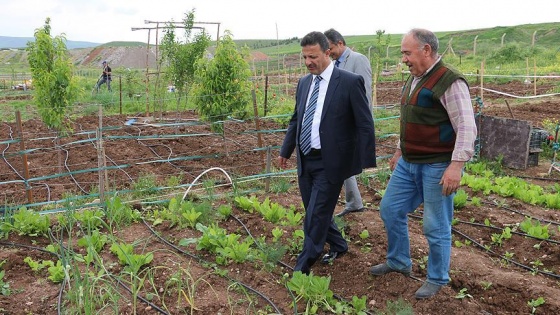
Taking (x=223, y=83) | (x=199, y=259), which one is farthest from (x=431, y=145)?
(x=223, y=83)

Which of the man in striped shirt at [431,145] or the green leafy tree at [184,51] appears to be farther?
the green leafy tree at [184,51]

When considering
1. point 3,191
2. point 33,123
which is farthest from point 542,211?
point 33,123

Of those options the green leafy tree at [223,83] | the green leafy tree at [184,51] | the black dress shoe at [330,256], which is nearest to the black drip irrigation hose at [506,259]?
the black dress shoe at [330,256]

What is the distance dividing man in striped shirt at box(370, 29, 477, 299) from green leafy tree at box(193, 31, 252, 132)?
539 centimetres

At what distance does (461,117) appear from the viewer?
3182 millimetres

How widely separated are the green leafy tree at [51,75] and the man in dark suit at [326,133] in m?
5.40

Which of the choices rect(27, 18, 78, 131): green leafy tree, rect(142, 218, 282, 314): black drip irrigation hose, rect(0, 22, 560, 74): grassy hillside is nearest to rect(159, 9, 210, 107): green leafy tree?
rect(27, 18, 78, 131): green leafy tree

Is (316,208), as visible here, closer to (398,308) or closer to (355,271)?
(355,271)

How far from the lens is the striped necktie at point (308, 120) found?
148 inches

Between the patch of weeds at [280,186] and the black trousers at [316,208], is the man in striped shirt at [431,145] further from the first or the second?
the patch of weeds at [280,186]

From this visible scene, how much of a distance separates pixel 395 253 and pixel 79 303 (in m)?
2.14

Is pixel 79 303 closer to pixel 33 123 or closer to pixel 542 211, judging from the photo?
pixel 542 211

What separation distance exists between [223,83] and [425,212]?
19.3ft

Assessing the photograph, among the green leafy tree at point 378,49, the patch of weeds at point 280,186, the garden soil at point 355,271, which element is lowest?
the garden soil at point 355,271
